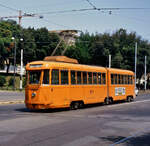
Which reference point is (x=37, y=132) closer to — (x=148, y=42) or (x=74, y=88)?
(x=74, y=88)

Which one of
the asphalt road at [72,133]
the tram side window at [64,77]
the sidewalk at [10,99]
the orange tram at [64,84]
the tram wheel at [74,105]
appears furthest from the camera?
the sidewalk at [10,99]

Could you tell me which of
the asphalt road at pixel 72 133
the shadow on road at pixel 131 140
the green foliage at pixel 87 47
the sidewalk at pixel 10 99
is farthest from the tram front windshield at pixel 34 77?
the green foliage at pixel 87 47

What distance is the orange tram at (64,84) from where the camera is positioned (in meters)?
16.4

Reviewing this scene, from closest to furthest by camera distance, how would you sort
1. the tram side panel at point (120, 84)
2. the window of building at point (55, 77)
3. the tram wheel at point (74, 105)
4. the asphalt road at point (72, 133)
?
the asphalt road at point (72, 133) < the window of building at point (55, 77) < the tram wheel at point (74, 105) < the tram side panel at point (120, 84)

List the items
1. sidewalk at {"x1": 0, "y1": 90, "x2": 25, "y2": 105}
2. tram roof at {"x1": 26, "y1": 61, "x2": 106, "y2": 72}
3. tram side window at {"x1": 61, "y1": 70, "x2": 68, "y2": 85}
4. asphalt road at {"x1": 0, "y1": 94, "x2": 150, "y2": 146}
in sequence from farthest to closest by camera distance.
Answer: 1. sidewalk at {"x1": 0, "y1": 90, "x2": 25, "y2": 105}
2. tram side window at {"x1": 61, "y1": 70, "x2": 68, "y2": 85}
3. tram roof at {"x1": 26, "y1": 61, "x2": 106, "y2": 72}
4. asphalt road at {"x1": 0, "y1": 94, "x2": 150, "y2": 146}

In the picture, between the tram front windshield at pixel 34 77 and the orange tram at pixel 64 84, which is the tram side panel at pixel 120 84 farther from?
the tram front windshield at pixel 34 77

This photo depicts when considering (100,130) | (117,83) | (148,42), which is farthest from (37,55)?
(100,130)

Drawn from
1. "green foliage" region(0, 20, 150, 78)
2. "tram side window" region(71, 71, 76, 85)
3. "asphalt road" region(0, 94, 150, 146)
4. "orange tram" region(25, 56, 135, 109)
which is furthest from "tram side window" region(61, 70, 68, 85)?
"green foliage" region(0, 20, 150, 78)

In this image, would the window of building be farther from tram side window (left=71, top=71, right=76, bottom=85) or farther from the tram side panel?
the tram side panel

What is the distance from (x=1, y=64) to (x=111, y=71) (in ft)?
137

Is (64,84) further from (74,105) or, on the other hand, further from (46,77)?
(74,105)

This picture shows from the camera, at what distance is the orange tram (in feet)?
53.9

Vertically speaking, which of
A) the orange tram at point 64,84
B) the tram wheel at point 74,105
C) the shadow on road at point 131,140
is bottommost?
the shadow on road at point 131,140

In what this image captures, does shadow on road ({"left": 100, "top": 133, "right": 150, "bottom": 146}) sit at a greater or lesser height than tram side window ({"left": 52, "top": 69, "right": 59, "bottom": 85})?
lesser
